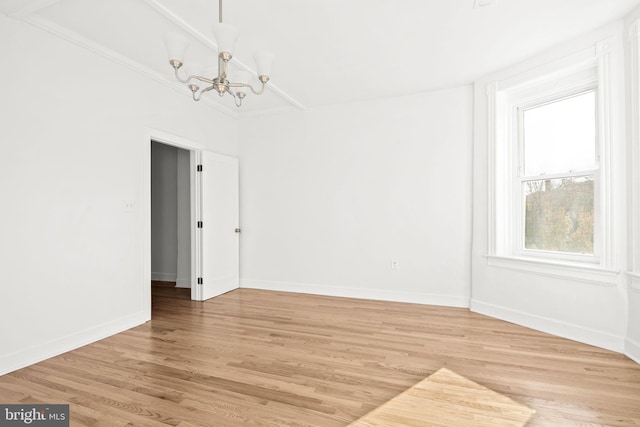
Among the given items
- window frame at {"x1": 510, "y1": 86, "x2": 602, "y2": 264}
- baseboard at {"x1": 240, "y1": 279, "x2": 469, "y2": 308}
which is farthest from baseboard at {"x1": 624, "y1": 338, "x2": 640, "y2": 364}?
baseboard at {"x1": 240, "y1": 279, "x2": 469, "y2": 308}

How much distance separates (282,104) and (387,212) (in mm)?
2298

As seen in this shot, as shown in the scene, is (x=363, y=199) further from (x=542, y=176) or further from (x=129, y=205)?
(x=129, y=205)

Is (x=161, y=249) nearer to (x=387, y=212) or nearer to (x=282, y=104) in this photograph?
(x=282, y=104)

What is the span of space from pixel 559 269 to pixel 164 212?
6.04m

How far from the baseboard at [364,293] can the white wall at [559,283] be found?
0.30 metres

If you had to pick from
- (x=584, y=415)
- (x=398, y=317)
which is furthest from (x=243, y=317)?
(x=584, y=415)

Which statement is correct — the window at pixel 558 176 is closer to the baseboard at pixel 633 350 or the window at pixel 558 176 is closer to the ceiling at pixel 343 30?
the ceiling at pixel 343 30

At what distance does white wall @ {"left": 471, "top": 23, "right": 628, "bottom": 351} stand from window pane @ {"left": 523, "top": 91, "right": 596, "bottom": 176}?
13.8 inches

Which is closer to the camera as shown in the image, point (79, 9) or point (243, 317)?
point (79, 9)

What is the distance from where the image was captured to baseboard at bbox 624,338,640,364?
8.66 ft

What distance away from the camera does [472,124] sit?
4.17 m

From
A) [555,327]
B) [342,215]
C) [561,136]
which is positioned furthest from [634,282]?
[342,215]

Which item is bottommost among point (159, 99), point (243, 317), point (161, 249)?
point (243, 317)

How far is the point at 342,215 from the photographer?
4.84 metres
